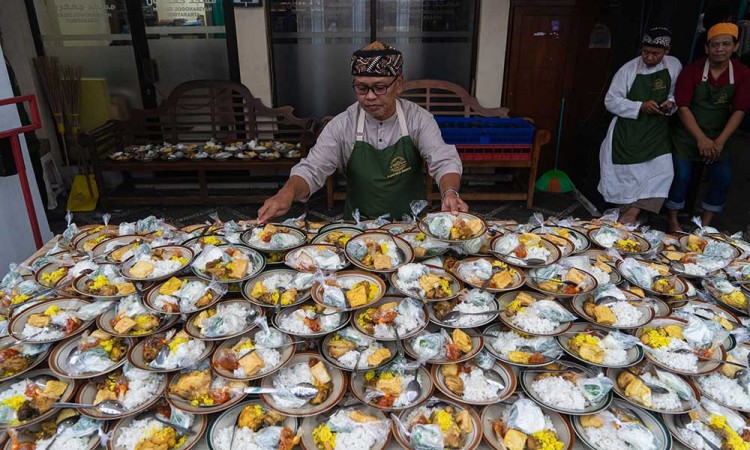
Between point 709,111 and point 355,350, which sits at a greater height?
point 709,111

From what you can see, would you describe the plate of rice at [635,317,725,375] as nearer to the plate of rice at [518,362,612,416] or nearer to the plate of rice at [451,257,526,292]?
the plate of rice at [518,362,612,416]

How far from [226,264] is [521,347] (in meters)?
1.20

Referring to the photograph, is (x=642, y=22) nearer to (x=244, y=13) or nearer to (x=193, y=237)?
(x=244, y=13)

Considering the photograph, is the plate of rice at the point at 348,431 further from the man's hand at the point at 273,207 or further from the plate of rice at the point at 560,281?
the man's hand at the point at 273,207

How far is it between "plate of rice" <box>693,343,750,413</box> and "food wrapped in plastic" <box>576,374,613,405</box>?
359mm

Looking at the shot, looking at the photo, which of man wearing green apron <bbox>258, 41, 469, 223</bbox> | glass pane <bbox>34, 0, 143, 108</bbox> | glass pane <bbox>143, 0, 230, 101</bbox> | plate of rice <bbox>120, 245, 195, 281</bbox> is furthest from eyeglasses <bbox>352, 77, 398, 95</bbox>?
glass pane <bbox>34, 0, 143, 108</bbox>

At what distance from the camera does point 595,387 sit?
1652 millimetres

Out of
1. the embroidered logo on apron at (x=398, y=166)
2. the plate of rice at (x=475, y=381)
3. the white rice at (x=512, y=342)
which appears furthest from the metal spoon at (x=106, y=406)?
the embroidered logo on apron at (x=398, y=166)

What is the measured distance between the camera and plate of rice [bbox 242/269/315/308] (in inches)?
74.1

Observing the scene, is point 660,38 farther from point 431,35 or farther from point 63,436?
point 63,436

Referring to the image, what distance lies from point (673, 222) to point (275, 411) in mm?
4943

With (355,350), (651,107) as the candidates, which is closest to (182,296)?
(355,350)

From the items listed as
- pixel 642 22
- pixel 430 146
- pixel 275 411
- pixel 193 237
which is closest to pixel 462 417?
pixel 275 411

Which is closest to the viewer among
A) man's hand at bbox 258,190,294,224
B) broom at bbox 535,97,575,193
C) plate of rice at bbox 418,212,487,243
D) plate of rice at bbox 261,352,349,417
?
plate of rice at bbox 261,352,349,417
